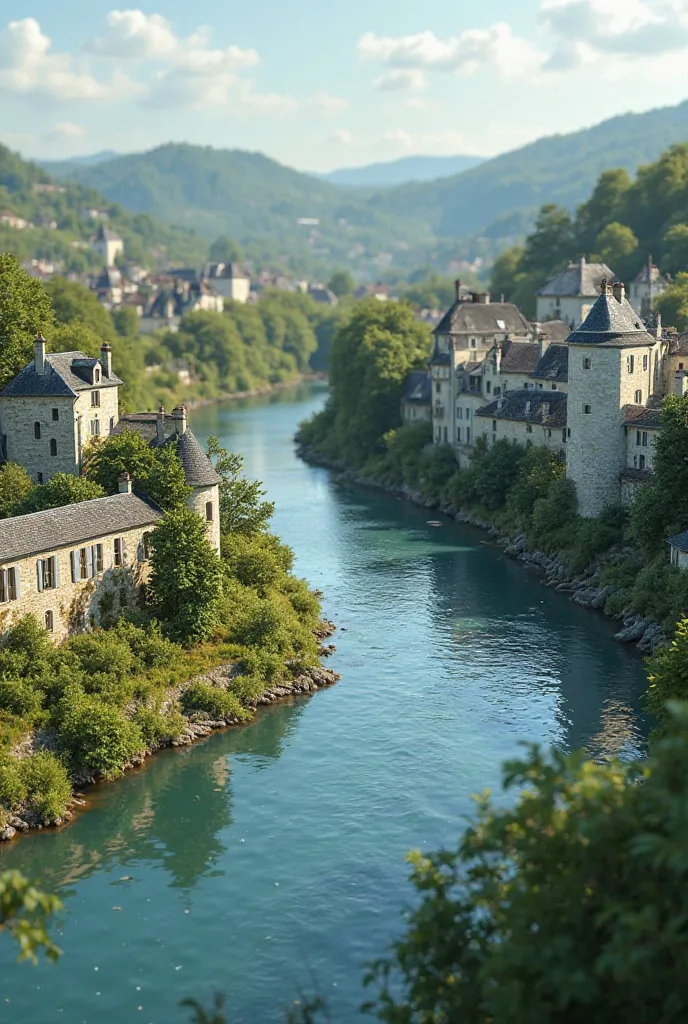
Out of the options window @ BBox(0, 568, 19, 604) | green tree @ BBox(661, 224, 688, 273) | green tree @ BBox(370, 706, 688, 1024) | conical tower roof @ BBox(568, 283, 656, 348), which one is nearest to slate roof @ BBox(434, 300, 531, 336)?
green tree @ BBox(661, 224, 688, 273)

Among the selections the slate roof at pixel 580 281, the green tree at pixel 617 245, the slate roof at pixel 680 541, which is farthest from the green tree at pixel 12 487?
the green tree at pixel 617 245

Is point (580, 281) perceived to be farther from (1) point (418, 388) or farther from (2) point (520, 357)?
(2) point (520, 357)

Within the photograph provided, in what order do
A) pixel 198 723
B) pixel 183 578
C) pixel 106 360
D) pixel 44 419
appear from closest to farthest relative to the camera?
pixel 198 723, pixel 183 578, pixel 44 419, pixel 106 360

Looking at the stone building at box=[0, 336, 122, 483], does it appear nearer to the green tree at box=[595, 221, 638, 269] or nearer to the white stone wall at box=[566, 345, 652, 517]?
the white stone wall at box=[566, 345, 652, 517]

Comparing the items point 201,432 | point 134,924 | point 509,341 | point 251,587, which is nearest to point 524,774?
point 134,924

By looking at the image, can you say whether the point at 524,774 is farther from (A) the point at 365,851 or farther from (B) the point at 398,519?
(B) the point at 398,519

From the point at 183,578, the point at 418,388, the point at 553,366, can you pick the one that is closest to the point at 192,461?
the point at 183,578

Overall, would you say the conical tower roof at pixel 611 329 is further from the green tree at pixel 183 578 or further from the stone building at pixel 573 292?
the stone building at pixel 573 292
